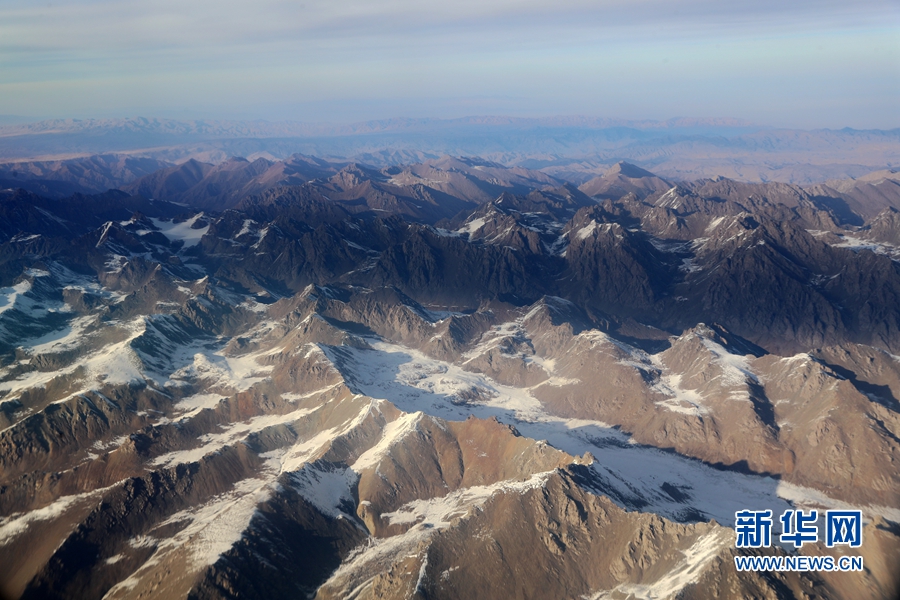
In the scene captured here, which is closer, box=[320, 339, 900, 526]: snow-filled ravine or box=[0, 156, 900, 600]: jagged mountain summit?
box=[0, 156, 900, 600]: jagged mountain summit

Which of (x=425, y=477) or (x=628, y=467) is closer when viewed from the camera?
(x=425, y=477)

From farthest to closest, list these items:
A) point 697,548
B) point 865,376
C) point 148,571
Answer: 1. point 865,376
2. point 148,571
3. point 697,548

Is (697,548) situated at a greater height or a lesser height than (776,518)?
greater

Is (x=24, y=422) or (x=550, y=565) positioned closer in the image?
(x=550, y=565)

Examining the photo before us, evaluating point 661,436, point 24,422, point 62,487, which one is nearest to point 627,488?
point 661,436

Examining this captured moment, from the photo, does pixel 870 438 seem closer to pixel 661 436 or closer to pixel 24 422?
pixel 661 436

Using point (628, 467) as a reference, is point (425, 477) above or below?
above

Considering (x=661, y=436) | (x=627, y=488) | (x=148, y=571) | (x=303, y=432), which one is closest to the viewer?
(x=148, y=571)

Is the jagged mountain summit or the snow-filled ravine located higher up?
the jagged mountain summit

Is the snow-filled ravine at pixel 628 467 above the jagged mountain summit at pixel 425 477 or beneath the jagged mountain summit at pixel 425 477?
beneath

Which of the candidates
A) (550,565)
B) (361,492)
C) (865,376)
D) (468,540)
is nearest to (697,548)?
(550,565)
